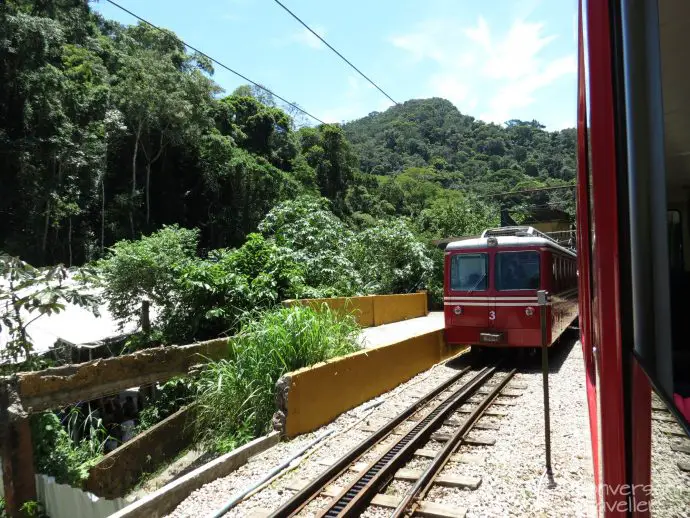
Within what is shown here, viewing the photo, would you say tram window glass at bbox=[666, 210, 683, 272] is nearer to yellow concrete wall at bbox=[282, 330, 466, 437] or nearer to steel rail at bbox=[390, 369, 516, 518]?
steel rail at bbox=[390, 369, 516, 518]

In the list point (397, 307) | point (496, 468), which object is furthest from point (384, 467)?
point (397, 307)

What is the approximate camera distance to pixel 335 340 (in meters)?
8.55

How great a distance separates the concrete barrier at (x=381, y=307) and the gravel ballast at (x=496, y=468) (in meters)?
6.24

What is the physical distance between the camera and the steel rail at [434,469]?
4473mm

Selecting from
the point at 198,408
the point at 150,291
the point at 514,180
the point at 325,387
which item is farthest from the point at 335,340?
the point at 514,180

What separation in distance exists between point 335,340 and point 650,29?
7552 millimetres

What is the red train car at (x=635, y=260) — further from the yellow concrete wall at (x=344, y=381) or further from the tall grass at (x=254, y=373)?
the tall grass at (x=254, y=373)

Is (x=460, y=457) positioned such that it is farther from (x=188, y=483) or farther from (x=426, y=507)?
(x=188, y=483)

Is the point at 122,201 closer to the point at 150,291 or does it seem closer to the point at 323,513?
the point at 150,291

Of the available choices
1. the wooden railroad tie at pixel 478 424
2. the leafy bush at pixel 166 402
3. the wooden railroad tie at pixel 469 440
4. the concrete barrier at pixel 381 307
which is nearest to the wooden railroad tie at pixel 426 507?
the wooden railroad tie at pixel 469 440

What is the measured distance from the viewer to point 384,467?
17.2ft

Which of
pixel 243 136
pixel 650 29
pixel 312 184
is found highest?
pixel 243 136

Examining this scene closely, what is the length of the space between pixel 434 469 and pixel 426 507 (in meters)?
0.83

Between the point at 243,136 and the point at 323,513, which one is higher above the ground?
the point at 243,136
